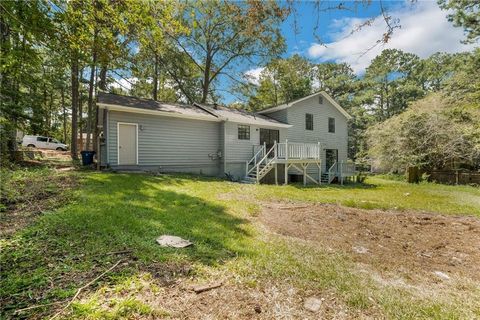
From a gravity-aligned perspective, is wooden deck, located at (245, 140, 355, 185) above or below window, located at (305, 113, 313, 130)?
below

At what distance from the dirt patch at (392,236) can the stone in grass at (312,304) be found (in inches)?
53.6

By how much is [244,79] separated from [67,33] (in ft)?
58.3

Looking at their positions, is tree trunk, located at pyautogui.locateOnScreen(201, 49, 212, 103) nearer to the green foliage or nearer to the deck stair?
the deck stair

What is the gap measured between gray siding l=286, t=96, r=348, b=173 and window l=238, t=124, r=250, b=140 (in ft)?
11.9

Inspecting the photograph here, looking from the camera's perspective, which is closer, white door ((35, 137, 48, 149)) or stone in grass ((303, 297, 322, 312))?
stone in grass ((303, 297, 322, 312))

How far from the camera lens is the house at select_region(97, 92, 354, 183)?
10.8 m

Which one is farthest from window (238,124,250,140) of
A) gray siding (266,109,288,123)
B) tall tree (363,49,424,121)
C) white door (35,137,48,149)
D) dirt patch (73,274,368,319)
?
white door (35,137,48,149)

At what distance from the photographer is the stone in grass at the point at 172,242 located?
3.54 m

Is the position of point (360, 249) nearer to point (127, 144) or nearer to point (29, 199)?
point (29, 199)

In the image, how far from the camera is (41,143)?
25.6 metres

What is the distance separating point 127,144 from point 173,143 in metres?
2.06

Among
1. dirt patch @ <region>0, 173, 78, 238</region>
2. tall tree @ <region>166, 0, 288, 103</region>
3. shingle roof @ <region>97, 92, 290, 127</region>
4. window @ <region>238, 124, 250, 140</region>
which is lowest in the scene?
dirt patch @ <region>0, 173, 78, 238</region>

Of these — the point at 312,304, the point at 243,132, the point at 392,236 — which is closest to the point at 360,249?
the point at 392,236

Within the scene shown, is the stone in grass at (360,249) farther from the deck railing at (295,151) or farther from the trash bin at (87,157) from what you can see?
the trash bin at (87,157)
